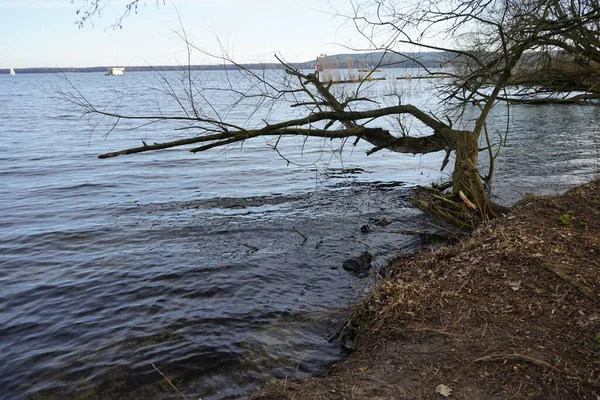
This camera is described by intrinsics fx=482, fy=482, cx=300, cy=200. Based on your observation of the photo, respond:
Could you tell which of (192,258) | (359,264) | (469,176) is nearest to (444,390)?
(359,264)

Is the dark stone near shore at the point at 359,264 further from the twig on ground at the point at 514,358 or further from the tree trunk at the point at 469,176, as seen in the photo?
the twig on ground at the point at 514,358

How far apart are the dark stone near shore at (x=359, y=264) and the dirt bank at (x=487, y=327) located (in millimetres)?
1088

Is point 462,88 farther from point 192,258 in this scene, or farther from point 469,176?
point 192,258

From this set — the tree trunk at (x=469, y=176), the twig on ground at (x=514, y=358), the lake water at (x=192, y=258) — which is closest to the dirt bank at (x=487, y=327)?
the twig on ground at (x=514, y=358)

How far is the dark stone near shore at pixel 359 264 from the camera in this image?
25.2 ft

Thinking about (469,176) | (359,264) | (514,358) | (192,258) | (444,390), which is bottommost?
(192,258)

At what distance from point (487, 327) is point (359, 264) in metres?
3.36

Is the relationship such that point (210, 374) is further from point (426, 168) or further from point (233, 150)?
point (233, 150)

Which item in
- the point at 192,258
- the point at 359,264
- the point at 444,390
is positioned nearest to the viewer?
the point at 444,390

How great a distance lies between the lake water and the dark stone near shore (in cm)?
14

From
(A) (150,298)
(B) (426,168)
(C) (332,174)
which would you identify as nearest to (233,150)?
(C) (332,174)

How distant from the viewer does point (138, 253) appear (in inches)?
348

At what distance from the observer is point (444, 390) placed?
12.1 feet

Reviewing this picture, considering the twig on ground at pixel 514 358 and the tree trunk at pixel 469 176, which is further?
the tree trunk at pixel 469 176
